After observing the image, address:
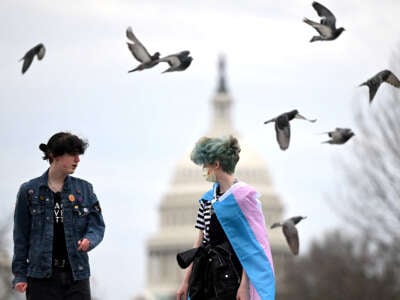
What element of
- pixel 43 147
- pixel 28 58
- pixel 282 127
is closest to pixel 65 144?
pixel 43 147

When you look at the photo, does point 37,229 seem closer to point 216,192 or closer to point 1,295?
point 216,192

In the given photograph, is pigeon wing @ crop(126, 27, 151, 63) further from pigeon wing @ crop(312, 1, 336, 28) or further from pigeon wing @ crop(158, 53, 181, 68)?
pigeon wing @ crop(312, 1, 336, 28)

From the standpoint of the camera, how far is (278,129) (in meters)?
16.5

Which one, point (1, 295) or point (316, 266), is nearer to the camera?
point (1, 295)

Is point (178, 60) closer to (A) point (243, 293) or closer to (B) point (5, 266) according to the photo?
(A) point (243, 293)

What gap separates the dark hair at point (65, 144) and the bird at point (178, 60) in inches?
88.0

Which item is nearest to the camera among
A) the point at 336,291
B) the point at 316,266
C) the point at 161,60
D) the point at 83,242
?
the point at 83,242

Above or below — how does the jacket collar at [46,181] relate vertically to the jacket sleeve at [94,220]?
above

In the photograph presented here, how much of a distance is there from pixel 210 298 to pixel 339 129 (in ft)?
8.58

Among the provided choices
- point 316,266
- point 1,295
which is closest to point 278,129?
point 1,295

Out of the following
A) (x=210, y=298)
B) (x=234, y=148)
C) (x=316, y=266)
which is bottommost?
(x=210, y=298)

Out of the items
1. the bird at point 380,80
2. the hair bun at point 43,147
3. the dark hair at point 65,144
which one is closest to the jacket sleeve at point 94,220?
the dark hair at point 65,144

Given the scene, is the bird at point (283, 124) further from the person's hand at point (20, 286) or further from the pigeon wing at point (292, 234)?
the person's hand at point (20, 286)

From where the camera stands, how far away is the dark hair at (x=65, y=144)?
1391 centimetres
